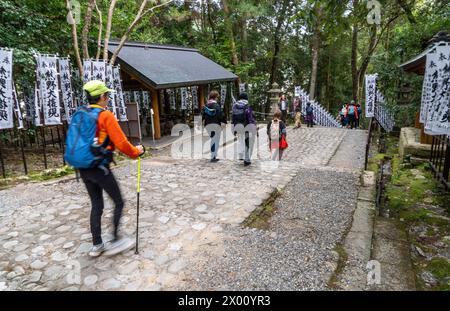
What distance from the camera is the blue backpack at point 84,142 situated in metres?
3.47

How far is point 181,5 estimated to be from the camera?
20.7 metres

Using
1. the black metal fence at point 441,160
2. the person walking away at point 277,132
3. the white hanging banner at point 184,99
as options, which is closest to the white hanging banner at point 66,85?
the person walking away at point 277,132

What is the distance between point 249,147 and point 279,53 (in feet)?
56.0

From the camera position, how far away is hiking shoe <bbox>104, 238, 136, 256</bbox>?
388 centimetres

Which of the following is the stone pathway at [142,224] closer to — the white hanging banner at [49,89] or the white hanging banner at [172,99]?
the white hanging banner at [49,89]

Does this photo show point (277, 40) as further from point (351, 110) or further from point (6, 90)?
point (6, 90)

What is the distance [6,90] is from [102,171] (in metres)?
4.98

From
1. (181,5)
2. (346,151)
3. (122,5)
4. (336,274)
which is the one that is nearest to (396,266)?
(336,274)

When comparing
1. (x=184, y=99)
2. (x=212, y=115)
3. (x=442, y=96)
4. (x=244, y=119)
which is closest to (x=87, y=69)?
(x=212, y=115)

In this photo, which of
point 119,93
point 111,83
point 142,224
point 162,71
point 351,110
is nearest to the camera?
point 142,224

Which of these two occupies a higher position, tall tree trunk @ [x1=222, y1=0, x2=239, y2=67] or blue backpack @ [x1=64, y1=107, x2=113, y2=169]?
tall tree trunk @ [x1=222, y1=0, x2=239, y2=67]

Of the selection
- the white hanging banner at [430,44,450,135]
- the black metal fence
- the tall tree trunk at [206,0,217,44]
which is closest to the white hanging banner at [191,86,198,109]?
the tall tree trunk at [206,0,217,44]

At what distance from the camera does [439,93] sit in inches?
199

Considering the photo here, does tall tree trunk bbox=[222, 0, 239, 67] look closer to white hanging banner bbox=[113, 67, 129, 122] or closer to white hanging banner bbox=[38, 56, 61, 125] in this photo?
white hanging banner bbox=[113, 67, 129, 122]
